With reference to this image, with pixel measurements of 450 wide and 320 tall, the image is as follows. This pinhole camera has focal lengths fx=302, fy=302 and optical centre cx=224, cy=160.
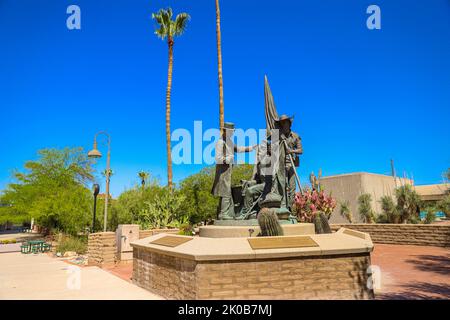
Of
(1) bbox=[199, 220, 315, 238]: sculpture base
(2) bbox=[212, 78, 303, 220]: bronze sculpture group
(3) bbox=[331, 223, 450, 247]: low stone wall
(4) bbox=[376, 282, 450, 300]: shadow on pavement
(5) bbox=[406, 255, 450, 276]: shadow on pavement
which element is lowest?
(5) bbox=[406, 255, 450, 276]: shadow on pavement

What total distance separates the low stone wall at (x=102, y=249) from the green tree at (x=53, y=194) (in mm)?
9987

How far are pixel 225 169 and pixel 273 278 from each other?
4.25m

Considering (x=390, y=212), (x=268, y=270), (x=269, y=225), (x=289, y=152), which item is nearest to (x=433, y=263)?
(x=289, y=152)

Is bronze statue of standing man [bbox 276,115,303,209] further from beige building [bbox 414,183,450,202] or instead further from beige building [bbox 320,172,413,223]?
beige building [bbox 414,183,450,202]

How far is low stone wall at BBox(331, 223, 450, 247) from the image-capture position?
1470 cm

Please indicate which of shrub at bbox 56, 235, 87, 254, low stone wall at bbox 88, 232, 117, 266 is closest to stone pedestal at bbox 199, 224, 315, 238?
low stone wall at bbox 88, 232, 117, 266

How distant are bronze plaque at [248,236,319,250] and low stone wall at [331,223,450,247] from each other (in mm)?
10194

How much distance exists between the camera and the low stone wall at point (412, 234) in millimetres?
14695

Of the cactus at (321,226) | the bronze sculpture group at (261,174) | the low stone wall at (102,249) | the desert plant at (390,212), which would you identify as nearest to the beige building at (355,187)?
the desert plant at (390,212)

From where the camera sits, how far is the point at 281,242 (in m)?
6.49

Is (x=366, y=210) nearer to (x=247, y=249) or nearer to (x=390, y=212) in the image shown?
(x=390, y=212)

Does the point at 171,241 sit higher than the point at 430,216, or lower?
higher
